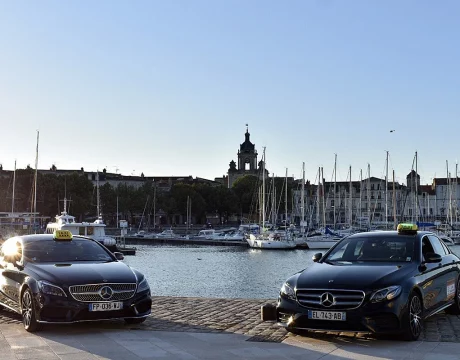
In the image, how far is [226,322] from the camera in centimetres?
1235

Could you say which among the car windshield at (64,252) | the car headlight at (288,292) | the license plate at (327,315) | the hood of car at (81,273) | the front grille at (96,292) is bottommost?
the license plate at (327,315)

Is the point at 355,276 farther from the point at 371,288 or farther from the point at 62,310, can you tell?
the point at 62,310

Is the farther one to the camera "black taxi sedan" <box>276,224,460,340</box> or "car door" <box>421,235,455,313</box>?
"car door" <box>421,235,455,313</box>

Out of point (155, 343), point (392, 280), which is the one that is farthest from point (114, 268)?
point (392, 280)

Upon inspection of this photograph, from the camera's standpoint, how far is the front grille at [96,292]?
36.9 feet

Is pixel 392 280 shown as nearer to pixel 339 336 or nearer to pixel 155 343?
pixel 339 336

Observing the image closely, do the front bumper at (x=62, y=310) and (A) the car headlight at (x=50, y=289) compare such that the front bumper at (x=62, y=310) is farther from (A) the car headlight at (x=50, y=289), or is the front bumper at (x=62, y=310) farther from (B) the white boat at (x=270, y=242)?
(B) the white boat at (x=270, y=242)

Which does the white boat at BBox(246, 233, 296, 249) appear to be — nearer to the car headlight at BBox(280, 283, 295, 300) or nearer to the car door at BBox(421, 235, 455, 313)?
the car door at BBox(421, 235, 455, 313)

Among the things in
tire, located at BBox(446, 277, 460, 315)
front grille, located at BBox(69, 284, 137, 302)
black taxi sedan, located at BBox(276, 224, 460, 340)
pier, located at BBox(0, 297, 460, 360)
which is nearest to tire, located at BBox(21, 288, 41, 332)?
pier, located at BBox(0, 297, 460, 360)

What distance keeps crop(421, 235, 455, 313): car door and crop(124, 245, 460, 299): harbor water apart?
67.8ft

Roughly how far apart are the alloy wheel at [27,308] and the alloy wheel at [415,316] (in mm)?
5939

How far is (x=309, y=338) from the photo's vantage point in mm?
10688

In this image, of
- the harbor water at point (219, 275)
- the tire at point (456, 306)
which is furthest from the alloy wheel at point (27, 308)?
the harbor water at point (219, 275)

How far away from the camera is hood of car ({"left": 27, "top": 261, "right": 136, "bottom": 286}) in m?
11.4
